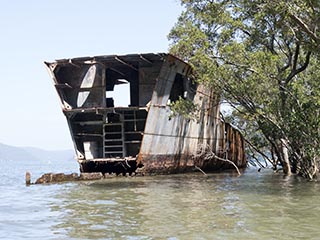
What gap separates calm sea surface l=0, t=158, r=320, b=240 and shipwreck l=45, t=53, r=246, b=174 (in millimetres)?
4926

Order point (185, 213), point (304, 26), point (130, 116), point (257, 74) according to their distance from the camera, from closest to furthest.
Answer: point (185, 213) < point (304, 26) < point (257, 74) < point (130, 116)

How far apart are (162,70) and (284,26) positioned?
5.79 meters

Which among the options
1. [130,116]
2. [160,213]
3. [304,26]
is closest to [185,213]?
[160,213]

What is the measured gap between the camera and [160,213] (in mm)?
9867

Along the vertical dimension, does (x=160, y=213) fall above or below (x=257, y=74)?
below

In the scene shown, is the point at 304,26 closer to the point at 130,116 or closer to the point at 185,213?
the point at 185,213

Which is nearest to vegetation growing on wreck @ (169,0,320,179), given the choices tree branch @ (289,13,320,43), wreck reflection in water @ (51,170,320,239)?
tree branch @ (289,13,320,43)

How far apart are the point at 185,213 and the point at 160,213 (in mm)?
516

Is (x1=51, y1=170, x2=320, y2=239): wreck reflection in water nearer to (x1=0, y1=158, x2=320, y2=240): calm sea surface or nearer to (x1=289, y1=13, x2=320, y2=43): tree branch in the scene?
(x1=0, y1=158, x2=320, y2=240): calm sea surface

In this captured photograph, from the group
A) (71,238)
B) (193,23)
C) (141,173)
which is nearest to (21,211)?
(71,238)

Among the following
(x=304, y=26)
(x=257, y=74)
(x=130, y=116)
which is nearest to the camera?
(x=304, y=26)

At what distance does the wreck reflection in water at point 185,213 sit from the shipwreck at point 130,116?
491 centimetres

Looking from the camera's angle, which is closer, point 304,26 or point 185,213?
point 185,213

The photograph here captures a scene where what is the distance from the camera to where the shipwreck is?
19.6 metres
